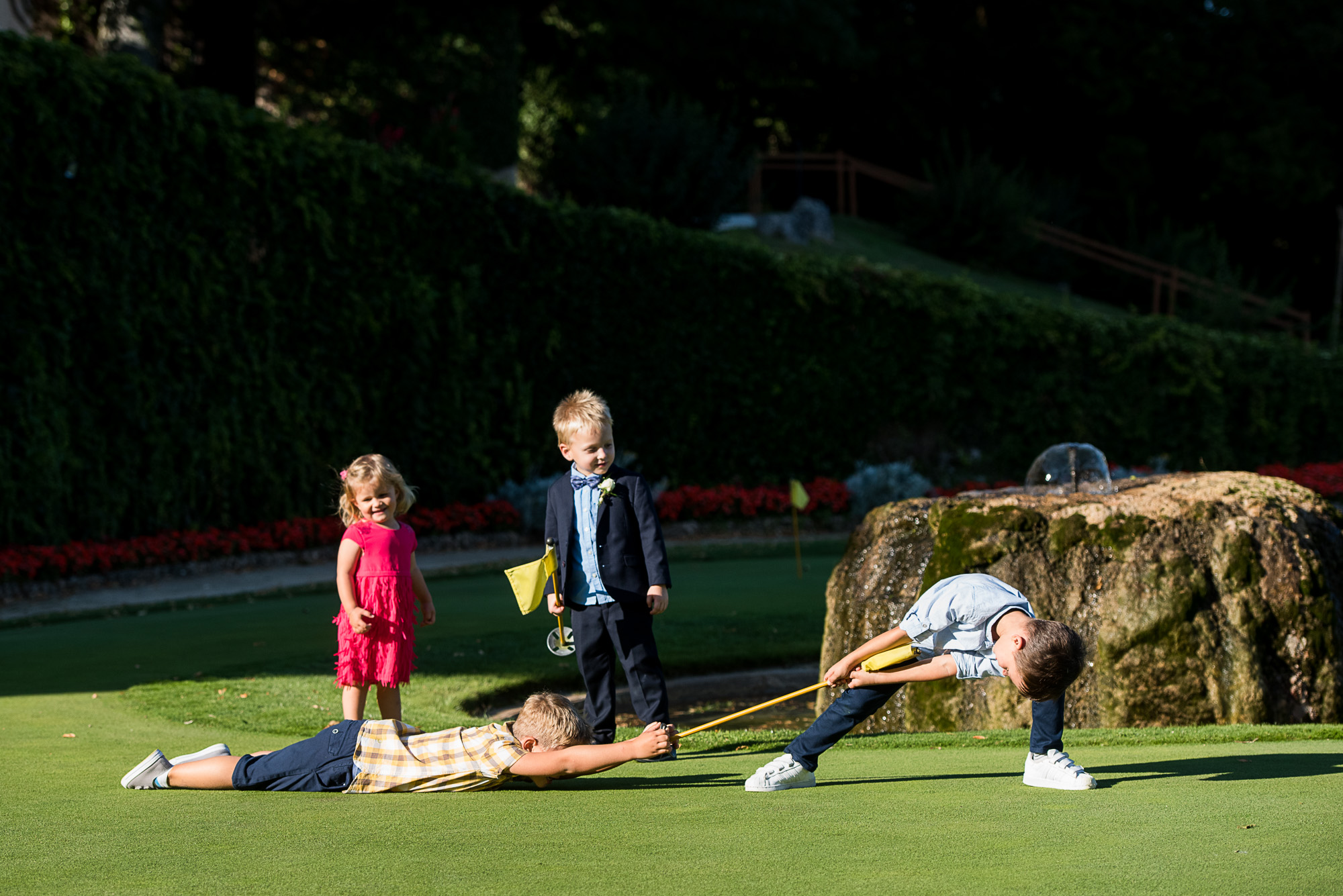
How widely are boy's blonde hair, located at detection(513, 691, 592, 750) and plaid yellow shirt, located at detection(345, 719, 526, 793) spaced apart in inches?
2.6

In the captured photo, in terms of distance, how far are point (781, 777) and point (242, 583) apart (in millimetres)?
9293

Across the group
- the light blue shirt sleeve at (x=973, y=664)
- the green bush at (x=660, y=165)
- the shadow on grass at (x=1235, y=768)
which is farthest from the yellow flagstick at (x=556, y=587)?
the green bush at (x=660, y=165)

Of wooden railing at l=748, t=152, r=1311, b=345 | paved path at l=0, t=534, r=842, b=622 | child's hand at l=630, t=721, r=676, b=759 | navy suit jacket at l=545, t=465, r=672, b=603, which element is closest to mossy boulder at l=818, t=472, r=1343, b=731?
navy suit jacket at l=545, t=465, r=672, b=603

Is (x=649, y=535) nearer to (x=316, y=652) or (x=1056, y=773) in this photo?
(x=1056, y=773)

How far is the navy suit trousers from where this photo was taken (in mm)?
5191

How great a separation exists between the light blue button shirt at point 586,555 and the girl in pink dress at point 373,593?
24.8 inches

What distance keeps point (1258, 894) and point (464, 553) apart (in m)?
12.9

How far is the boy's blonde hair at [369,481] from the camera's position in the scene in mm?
5176

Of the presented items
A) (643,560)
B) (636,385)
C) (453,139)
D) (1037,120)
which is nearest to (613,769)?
(643,560)

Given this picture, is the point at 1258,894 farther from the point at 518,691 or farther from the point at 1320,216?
the point at 1320,216

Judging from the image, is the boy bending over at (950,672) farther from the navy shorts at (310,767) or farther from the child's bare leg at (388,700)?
the child's bare leg at (388,700)

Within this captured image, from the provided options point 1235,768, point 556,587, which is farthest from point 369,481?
point 1235,768

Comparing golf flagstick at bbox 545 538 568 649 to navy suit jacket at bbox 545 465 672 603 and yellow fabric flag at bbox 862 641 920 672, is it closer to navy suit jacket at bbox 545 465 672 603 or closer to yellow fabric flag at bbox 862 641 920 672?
navy suit jacket at bbox 545 465 672 603

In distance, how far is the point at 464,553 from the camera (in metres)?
15.1
